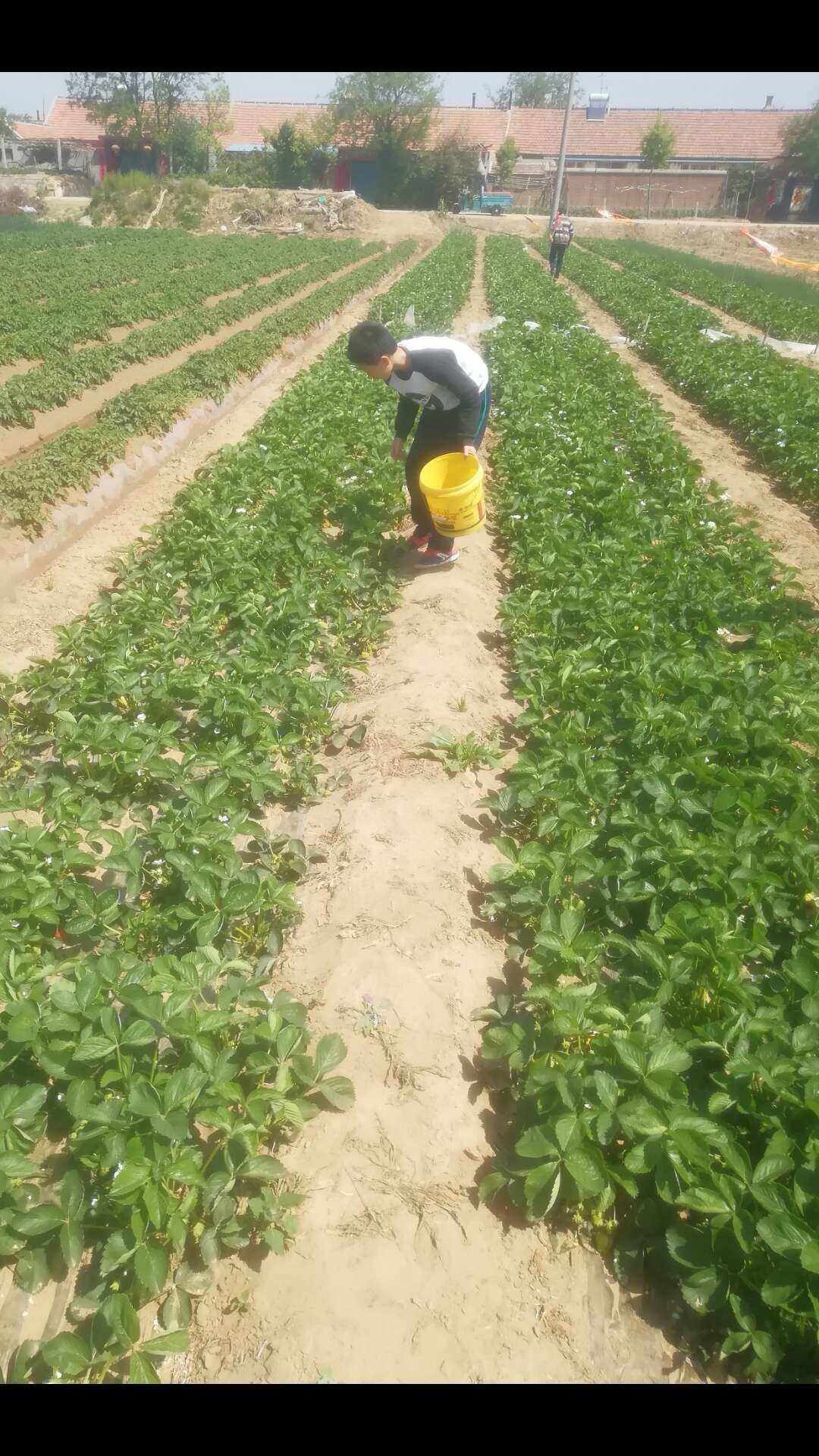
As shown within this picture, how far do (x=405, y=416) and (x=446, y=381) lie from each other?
58 cm

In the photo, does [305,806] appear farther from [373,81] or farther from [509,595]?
[373,81]

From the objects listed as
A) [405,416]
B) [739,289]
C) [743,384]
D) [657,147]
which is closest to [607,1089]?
[405,416]

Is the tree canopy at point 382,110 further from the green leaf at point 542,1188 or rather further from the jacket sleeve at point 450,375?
the green leaf at point 542,1188

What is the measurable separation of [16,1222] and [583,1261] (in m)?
1.50

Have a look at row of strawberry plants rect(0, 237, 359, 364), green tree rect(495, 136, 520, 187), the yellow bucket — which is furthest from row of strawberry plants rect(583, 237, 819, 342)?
green tree rect(495, 136, 520, 187)

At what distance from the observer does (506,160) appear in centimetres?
4931

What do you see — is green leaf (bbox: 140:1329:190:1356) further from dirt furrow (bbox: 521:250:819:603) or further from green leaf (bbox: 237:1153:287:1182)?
dirt furrow (bbox: 521:250:819:603)

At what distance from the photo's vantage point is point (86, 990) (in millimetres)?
2199

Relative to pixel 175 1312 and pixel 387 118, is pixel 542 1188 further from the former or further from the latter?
pixel 387 118

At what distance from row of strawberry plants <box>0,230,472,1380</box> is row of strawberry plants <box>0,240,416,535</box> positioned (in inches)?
62.8

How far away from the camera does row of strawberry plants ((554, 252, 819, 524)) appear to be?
27.6ft

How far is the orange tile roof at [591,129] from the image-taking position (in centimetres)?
5088

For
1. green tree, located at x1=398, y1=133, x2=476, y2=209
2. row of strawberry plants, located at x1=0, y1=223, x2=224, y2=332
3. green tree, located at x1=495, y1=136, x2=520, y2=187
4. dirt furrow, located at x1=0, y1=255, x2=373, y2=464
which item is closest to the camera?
dirt furrow, located at x1=0, y1=255, x2=373, y2=464
